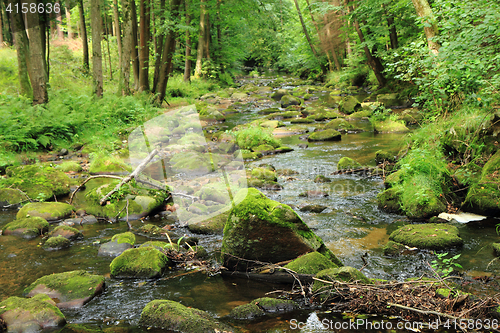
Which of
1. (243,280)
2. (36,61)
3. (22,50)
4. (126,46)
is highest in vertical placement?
(126,46)

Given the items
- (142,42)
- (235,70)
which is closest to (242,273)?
(142,42)

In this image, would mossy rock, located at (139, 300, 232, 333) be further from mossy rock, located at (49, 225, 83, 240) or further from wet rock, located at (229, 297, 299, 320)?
mossy rock, located at (49, 225, 83, 240)

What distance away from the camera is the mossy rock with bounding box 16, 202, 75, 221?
6.04 m

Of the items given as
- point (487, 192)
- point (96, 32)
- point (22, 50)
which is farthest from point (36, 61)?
point (487, 192)

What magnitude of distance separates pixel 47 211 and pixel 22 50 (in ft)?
21.8

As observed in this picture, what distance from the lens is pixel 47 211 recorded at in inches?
242

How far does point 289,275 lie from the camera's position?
13.4ft

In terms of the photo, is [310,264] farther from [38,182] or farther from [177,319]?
[38,182]

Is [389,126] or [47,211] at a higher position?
[389,126]

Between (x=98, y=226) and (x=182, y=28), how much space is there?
31.7 feet

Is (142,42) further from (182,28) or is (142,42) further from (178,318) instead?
(178,318)

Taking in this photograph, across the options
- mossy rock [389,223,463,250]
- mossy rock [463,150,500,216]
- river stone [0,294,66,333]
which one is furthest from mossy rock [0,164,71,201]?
mossy rock [463,150,500,216]

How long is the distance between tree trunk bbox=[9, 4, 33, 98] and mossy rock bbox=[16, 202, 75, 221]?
6056 millimetres

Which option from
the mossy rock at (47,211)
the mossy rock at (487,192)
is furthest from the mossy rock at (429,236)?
the mossy rock at (47,211)
